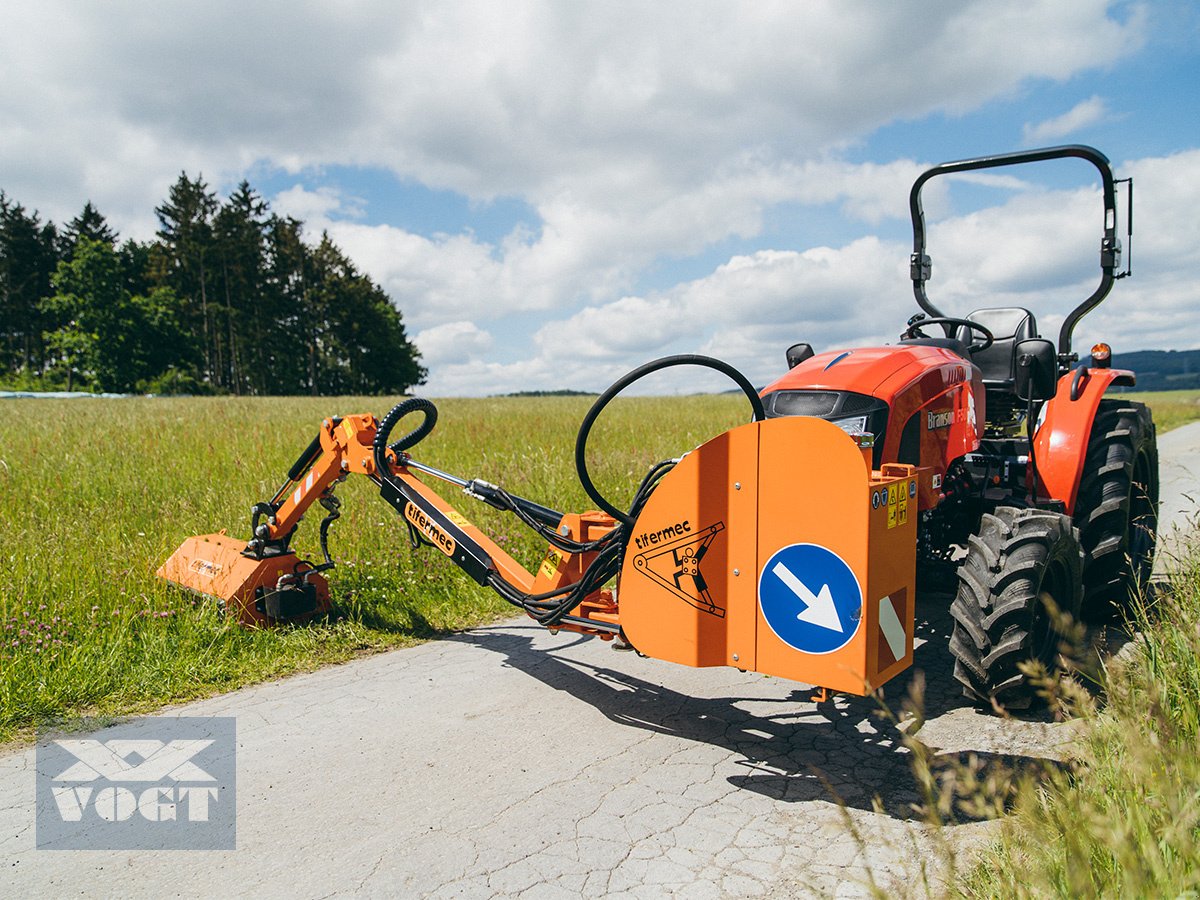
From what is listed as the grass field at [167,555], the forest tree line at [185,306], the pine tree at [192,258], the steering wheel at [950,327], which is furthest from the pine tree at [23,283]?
the steering wheel at [950,327]

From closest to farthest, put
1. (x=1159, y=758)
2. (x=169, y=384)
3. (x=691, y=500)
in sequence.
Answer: (x=1159, y=758), (x=691, y=500), (x=169, y=384)

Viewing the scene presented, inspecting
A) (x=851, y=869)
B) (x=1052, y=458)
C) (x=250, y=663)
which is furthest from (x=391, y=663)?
(x=1052, y=458)

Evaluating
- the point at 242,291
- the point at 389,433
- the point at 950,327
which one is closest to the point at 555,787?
the point at 389,433

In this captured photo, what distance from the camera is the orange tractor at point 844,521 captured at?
8.68ft

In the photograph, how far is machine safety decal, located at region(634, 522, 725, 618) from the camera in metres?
2.89

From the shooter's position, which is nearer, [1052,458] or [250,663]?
[250,663]

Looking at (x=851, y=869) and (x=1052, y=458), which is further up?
(x=1052, y=458)

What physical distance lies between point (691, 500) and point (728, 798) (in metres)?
1.06

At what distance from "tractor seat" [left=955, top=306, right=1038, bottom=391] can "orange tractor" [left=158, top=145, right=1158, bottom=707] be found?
14 mm

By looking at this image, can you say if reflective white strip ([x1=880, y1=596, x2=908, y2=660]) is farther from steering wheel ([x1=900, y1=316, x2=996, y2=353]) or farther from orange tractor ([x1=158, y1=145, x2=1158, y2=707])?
steering wheel ([x1=900, y1=316, x2=996, y2=353])

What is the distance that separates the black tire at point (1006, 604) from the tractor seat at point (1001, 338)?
1.84m

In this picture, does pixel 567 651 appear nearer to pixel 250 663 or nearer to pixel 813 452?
pixel 250 663

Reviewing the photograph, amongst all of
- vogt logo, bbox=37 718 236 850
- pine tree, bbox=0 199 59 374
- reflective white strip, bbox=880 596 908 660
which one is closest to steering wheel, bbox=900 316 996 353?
reflective white strip, bbox=880 596 908 660

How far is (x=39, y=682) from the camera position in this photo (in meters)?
3.56
